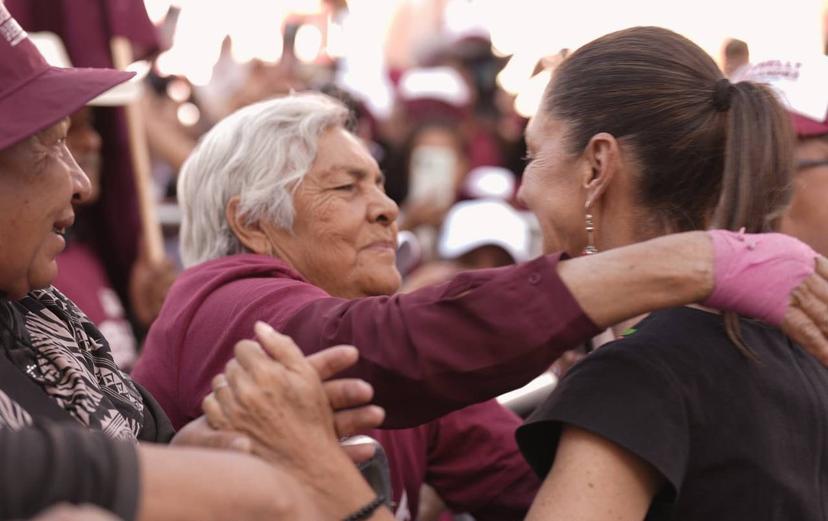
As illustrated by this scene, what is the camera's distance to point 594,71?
2250 mm

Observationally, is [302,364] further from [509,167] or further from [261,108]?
[509,167]

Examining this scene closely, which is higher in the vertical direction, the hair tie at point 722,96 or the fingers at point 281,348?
the hair tie at point 722,96

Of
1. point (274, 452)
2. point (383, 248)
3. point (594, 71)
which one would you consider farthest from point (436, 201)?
point (274, 452)

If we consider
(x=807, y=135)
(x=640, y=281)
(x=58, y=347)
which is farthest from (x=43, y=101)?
(x=807, y=135)

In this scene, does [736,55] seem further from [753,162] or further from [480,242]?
[480,242]

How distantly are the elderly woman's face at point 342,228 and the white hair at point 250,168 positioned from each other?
4cm

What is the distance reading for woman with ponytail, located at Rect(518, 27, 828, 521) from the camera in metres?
1.99

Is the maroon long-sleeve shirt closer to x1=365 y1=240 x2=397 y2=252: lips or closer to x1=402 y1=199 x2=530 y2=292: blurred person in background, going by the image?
x1=365 y1=240 x2=397 y2=252: lips

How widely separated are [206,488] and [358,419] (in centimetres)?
52

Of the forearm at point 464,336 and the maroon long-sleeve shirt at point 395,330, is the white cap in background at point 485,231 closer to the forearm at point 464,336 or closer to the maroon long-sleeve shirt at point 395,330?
the maroon long-sleeve shirt at point 395,330

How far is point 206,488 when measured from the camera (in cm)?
142

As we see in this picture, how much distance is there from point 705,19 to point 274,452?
7066 millimetres

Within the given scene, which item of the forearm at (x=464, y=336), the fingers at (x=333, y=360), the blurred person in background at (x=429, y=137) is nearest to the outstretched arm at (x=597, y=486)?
the forearm at (x=464, y=336)

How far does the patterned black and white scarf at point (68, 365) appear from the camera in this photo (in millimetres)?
1907
